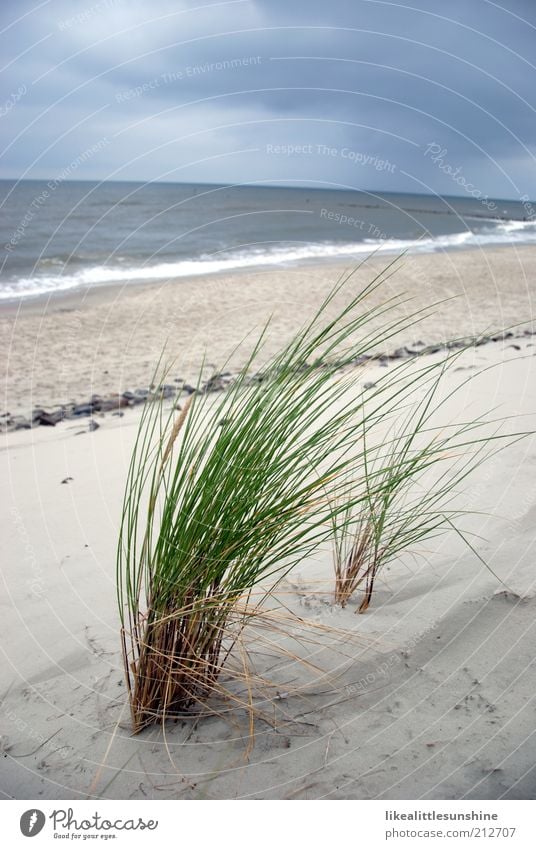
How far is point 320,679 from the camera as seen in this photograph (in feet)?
5.72

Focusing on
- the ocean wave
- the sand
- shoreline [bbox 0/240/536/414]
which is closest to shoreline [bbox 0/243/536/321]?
shoreline [bbox 0/240/536/414]

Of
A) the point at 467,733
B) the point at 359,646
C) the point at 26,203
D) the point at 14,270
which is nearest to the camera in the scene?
the point at 467,733

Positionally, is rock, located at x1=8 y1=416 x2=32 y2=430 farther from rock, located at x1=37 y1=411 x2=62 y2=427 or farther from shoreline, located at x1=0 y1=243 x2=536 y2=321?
shoreline, located at x1=0 y1=243 x2=536 y2=321

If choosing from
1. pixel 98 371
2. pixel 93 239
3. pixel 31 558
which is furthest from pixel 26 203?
pixel 31 558

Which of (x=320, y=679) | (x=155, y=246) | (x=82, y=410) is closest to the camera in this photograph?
(x=320, y=679)

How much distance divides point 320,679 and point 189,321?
27.8 ft

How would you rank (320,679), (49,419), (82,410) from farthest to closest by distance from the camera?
(82,410) → (49,419) → (320,679)

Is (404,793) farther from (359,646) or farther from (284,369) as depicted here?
(284,369)

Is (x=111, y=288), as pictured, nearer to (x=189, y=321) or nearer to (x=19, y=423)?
(x=189, y=321)

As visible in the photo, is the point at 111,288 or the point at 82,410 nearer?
the point at 82,410

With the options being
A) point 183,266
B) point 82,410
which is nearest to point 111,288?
point 183,266

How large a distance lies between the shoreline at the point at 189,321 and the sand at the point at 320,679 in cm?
201

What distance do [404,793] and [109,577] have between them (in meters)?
1.57

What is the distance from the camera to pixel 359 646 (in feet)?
6.14
